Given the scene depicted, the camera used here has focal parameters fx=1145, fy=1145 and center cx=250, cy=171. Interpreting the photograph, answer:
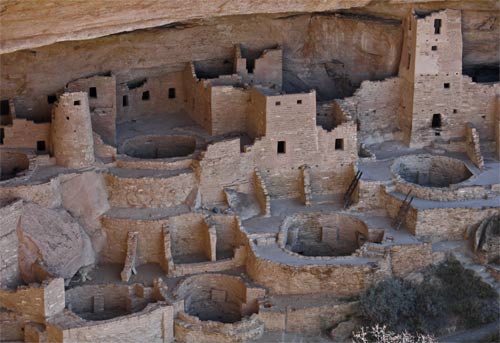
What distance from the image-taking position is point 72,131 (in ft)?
75.5

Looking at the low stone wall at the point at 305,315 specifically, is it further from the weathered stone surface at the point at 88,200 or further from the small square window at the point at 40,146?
the small square window at the point at 40,146

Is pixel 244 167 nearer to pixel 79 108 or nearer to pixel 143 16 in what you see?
pixel 79 108

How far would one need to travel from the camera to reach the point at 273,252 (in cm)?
2286

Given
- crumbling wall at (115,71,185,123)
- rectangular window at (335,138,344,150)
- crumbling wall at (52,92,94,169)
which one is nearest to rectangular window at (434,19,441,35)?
rectangular window at (335,138,344,150)

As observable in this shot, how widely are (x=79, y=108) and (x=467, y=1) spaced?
8.73 meters

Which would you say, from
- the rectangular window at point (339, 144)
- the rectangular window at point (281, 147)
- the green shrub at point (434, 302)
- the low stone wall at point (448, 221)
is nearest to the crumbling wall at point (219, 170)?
the rectangular window at point (281, 147)

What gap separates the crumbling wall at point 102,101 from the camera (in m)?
24.6

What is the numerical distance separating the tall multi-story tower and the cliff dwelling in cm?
4

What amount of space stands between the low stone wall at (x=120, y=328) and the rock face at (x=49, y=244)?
1.12 m

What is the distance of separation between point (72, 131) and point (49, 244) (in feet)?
8.08

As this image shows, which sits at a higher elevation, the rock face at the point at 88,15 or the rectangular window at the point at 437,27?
the rock face at the point at 88,15

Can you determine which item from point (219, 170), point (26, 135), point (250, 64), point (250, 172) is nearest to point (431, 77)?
point (250, 64)

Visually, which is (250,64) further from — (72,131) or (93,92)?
(72,131)

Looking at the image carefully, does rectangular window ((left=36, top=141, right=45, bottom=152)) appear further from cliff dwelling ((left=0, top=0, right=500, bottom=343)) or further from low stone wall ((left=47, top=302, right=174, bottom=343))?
low stone wall ((left=47, top=302, right=174, bottom=343))
